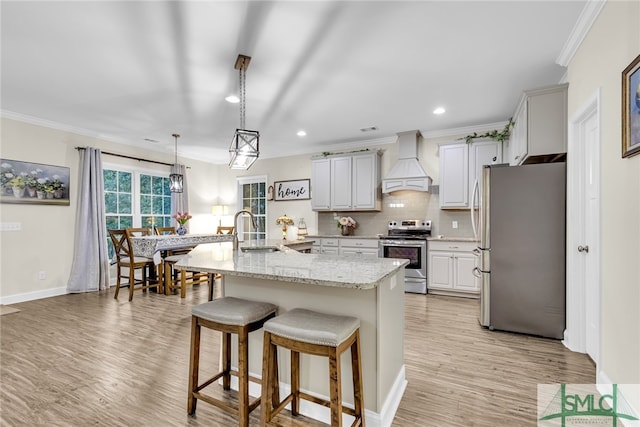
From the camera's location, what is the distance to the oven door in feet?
15.7

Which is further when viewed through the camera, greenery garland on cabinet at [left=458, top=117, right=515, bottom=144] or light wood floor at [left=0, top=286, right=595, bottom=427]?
greenery garland on cabinet at [left=458, top=117, right=515, bottom=144]

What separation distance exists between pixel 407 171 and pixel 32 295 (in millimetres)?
5987

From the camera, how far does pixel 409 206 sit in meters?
5.42

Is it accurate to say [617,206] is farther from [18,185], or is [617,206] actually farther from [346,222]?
[18,185]

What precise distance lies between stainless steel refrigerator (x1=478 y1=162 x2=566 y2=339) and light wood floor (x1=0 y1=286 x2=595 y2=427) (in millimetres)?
233

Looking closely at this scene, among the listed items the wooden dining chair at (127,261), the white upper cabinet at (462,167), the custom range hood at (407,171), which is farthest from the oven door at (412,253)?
the wooden dining chair at (127,261)

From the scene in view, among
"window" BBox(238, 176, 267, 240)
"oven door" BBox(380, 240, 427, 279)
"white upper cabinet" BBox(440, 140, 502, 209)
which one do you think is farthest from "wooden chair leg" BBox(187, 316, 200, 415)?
"window" BBox(238, 176, 267, 240)

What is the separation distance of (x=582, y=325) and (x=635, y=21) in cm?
234

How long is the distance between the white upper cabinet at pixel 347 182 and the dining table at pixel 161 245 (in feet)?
7.23

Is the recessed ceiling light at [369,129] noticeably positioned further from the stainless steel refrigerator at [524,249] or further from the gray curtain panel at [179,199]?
the gray curtain panel at [179,199]

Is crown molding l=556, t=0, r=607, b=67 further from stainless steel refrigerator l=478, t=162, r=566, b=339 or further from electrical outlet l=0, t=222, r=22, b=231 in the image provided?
electrical outlet l=0, t=222, r=22, b=231

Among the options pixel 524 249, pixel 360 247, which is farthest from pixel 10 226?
pixel 524 249

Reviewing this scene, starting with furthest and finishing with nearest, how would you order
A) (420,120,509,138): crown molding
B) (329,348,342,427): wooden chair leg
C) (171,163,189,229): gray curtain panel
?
(171,163,189,229): gray curtain panel
(420,120,509,138): crown molding
(329,348,342,427): wooden chair leg

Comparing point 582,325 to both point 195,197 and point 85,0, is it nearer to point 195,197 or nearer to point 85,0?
point 85,0
